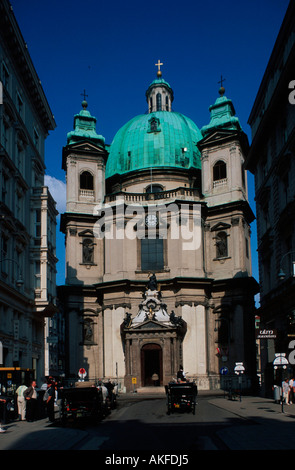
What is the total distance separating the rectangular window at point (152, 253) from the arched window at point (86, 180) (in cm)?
968

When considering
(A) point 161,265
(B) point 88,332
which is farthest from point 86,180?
(B) point 88,332

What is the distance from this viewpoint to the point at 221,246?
64.1m

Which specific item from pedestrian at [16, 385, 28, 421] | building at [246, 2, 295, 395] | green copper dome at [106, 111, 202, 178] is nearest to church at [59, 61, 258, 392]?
green copper dome at [106, 111, 202, 178]

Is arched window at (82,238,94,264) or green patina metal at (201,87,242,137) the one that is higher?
green patina metal at (201,87,242,137)

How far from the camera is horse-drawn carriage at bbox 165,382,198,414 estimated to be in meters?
27.6

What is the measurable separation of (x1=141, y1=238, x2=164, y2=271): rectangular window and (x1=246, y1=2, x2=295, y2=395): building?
18.7m

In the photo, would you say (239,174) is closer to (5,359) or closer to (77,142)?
(77,142)

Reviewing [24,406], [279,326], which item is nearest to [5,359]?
[24,406]

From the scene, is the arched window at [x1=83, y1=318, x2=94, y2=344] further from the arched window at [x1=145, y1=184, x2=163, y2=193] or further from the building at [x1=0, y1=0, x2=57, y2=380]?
the building at [x1=0, y1=0, x2=57, y2=380]

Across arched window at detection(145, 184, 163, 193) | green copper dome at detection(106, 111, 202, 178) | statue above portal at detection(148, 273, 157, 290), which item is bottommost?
statue above portal at detection(148, 273, 157, 290)

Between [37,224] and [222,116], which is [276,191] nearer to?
[37,224]

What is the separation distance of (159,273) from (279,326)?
83.4 feet
